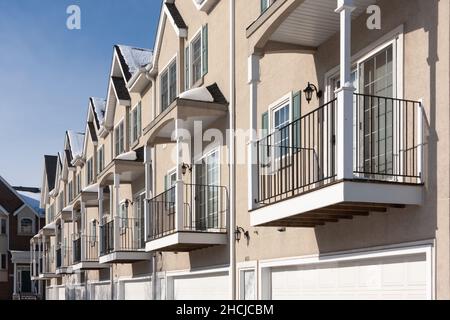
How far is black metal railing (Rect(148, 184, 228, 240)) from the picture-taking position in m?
14.9

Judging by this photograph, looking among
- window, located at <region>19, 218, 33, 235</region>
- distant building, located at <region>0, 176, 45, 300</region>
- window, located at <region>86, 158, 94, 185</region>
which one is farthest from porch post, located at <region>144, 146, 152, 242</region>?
window, located at <region>19, 218, 33, 235</region>

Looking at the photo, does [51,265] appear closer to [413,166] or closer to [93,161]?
[93,161]

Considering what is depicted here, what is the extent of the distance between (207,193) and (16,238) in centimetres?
3903

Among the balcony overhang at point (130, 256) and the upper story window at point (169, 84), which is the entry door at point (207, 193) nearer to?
the upper story window at point (169, 84)

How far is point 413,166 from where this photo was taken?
8555mm

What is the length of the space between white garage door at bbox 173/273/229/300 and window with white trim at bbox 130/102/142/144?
6.81m

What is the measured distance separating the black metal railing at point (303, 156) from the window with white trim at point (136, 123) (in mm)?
11199

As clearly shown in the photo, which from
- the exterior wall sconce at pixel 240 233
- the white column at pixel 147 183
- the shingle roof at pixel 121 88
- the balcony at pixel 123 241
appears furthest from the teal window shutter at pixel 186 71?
the shingle roof at pixel 121 88

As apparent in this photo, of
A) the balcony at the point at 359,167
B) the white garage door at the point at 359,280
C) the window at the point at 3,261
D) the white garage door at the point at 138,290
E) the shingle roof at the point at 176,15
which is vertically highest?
the shingle roof at the point at 176,15

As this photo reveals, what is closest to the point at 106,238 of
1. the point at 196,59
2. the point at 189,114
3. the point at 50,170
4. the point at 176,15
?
the point at 196,59

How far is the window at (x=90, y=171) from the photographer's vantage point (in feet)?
103
